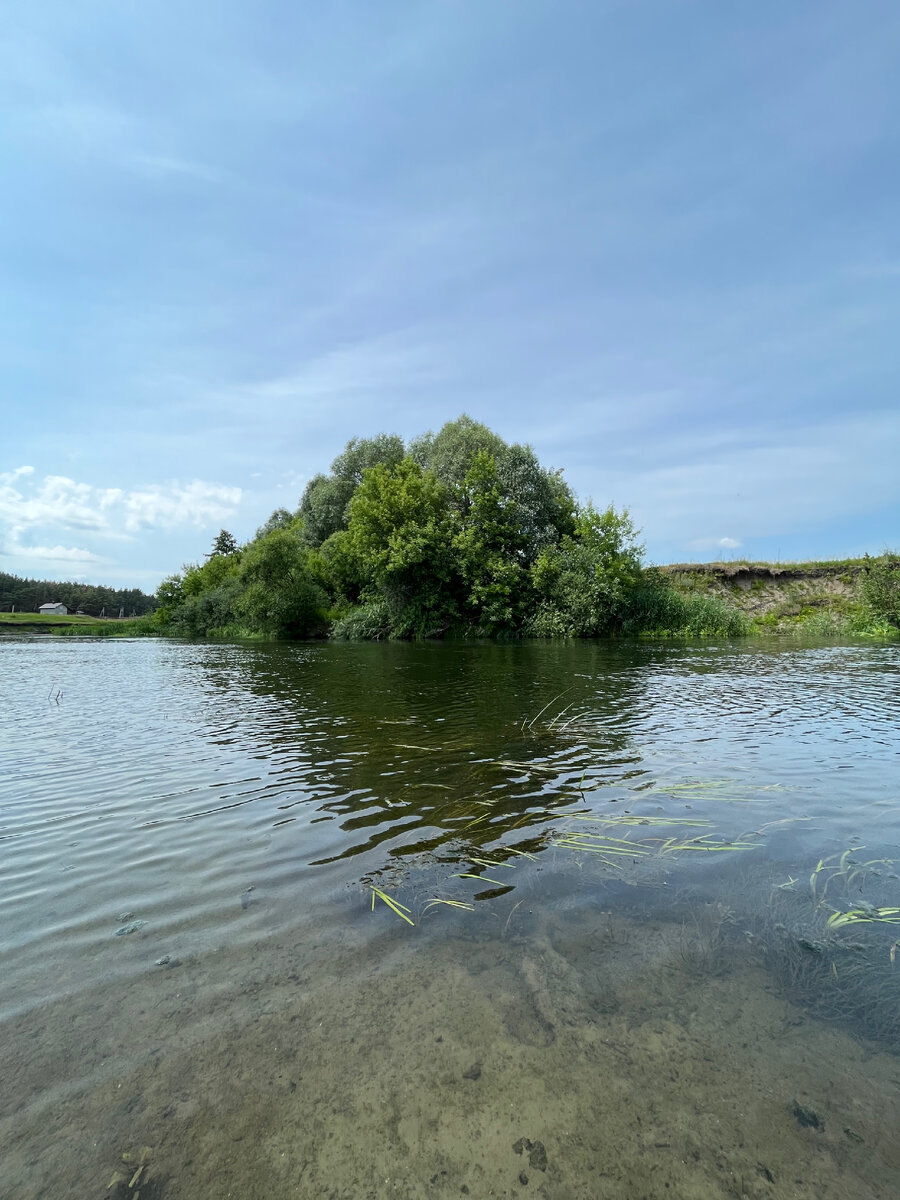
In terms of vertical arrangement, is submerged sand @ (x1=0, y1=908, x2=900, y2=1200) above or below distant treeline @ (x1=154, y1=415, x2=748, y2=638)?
below

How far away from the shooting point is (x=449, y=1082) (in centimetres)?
249

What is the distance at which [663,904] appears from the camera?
394 centimetres

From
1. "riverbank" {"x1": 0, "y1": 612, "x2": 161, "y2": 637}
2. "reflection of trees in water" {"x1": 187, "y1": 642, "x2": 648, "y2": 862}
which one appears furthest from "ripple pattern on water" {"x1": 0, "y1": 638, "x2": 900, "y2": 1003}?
"riverbank" {"x1": 0, "y1": 612, "x2": 161, "y2": 637}

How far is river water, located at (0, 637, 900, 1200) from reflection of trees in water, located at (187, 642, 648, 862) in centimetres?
8

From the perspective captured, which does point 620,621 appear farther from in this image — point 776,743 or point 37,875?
point 37,875

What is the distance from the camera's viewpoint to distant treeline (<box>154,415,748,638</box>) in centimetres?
3975

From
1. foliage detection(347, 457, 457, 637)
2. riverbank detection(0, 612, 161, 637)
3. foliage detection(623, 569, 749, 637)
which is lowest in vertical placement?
riverbank detection(0, 612, 161, 637)

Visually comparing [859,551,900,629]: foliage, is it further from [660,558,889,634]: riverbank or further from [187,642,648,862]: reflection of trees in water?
[187,642,648,862]: reflection of trees in water

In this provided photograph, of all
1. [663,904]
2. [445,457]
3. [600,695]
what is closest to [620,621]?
[445,457]

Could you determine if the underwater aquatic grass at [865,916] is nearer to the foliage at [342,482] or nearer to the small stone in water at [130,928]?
the small stone in water at [130,928]

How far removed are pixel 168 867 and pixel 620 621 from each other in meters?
39.0

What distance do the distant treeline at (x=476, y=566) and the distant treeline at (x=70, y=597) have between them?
10053 cm

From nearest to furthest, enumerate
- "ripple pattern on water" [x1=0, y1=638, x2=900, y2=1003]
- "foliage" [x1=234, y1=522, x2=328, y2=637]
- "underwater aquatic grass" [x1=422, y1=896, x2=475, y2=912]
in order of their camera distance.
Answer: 1. "underwater aquatic grass" [x1=422, y1=896, x2=475, y2=912]
2. "ripple pattern on water" [x1=0, y1=638, x2=900, y2=1003]
3. "foliage" [x1=234, y1=522, x2=328, y2=637]

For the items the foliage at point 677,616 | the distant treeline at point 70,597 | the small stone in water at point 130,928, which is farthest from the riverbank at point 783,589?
the distant treeline at point 70,597
